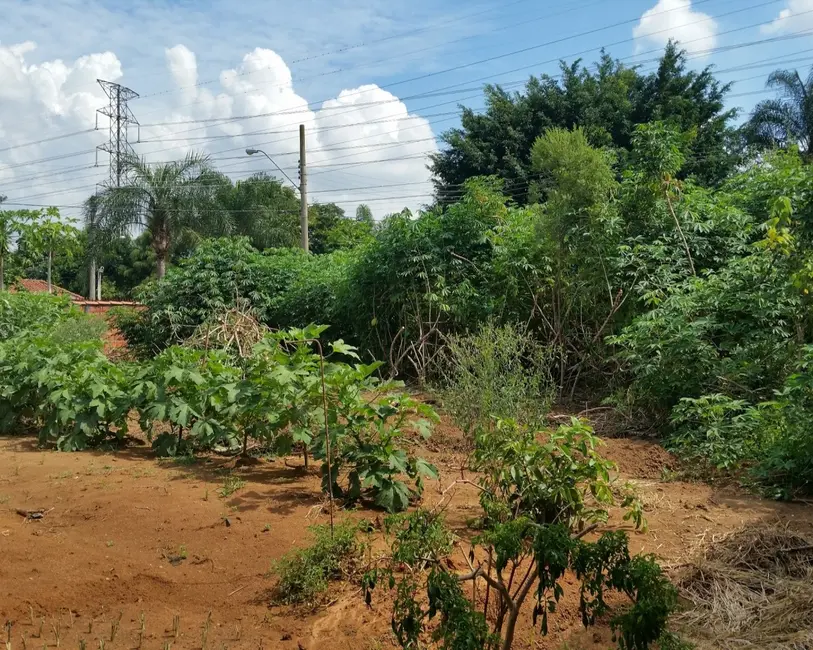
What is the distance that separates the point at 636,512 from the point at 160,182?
2272 cm

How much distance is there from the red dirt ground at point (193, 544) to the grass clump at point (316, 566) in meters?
0.09

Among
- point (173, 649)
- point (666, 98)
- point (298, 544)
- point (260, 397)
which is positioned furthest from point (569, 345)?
point (666, 98)

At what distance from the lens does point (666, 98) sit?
2455cm

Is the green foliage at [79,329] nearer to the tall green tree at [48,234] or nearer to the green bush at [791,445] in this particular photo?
the tall green tree at [48,234]

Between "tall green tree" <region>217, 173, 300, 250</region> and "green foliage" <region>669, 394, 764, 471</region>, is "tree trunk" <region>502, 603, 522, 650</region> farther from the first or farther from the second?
"tall green tree" <region>217, 173, 300, 250</region>

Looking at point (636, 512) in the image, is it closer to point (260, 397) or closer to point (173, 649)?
point (173, 649)

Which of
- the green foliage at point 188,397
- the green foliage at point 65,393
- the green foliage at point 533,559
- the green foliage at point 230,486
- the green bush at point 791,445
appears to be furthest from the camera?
the green foliage at point 65,393

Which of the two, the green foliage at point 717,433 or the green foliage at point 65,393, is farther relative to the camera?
the green foliage at point 65,393

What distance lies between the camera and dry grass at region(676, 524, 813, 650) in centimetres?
327

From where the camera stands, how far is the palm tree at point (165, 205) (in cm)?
2355

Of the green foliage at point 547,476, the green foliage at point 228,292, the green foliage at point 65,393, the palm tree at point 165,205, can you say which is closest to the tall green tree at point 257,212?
the palm tree at point 165,205

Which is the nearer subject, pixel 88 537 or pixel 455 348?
pixel 88 537

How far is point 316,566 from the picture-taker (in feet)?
12.1

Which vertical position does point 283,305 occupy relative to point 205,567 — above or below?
above
